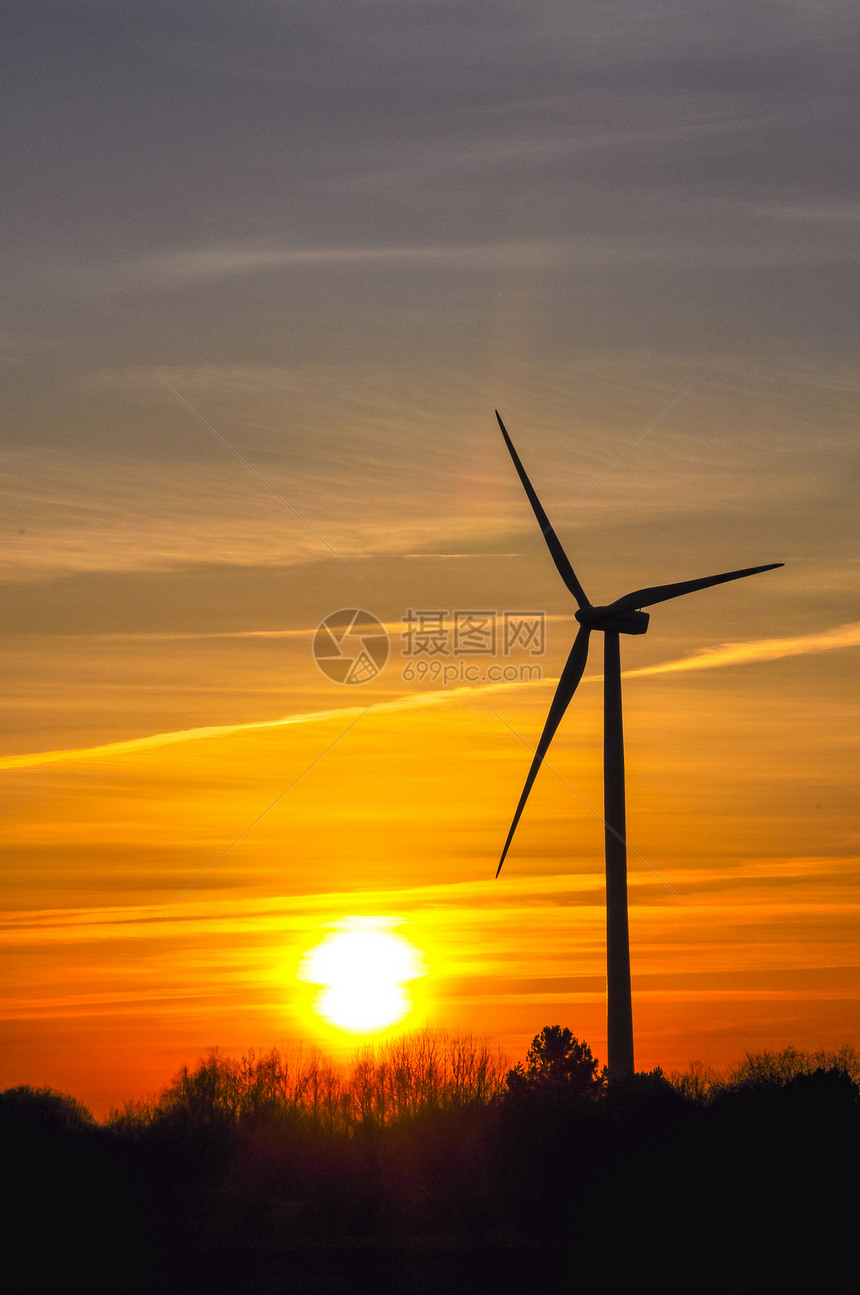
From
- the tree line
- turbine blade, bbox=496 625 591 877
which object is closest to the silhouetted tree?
the tree line

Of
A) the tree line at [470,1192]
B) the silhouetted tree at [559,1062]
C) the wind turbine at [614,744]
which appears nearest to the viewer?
the tree line at [470,1192]

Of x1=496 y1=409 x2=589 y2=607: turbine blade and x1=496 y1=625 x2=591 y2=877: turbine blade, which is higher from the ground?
x1=496 y1=409 x2=589 y2=607: turbine blade

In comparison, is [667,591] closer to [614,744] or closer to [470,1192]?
[614,744]

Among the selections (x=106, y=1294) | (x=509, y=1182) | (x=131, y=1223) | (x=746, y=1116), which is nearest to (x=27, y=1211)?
(x=131, y=1223)

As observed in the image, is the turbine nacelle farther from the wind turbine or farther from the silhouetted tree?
the silhouetted tree

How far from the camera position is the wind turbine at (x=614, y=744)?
186 feet

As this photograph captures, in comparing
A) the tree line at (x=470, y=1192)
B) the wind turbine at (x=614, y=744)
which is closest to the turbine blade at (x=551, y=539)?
the wind turbine at (x=614, y=744)

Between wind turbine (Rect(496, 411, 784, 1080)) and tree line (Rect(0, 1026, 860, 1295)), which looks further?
wind turbine (Rect(496, 411, 784, 1080))

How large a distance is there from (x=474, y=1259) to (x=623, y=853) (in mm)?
16285

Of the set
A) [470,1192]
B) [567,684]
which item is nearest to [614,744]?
[567,684]

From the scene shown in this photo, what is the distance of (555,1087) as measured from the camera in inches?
2504

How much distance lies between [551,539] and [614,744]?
9.62 meters

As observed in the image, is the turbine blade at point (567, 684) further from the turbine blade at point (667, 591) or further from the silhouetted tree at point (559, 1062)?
the silhouetted tree at point (559, 1062)

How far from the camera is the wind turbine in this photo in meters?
56.7
